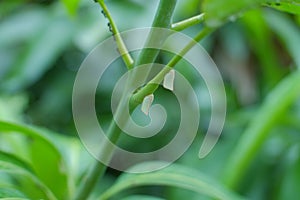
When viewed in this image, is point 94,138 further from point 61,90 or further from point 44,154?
point 44,154

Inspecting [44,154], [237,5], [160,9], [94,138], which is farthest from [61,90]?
[237,5]

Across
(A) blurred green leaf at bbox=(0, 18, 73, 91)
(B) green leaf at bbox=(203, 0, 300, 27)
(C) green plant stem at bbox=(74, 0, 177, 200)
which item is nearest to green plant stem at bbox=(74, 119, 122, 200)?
(C) green plant stem at bbox=(74, 0, 177, 200)

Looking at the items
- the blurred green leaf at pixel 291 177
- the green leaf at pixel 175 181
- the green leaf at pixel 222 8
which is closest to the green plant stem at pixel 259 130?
the blurred green leaf at pixel 291 177

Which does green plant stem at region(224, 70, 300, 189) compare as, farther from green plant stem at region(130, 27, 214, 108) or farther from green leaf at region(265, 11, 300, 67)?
green plant stem at region(130, 27, 214, 108)

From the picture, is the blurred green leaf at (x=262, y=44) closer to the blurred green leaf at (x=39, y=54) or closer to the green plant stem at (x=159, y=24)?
the blurred green leaf at (x=39, y=54)

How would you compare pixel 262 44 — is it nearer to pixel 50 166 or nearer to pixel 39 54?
pixel 39 54

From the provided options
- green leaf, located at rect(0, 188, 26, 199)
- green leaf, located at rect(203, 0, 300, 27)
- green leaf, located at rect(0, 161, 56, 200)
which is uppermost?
green leaf, located at rect(203, 0, 300, 27)
